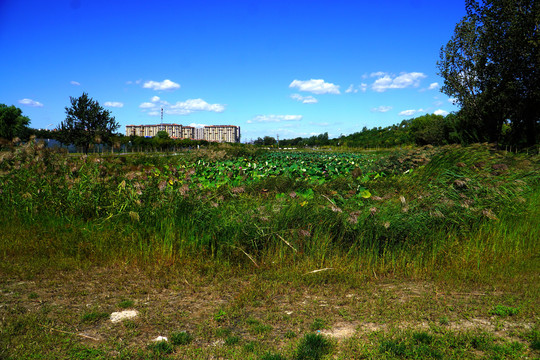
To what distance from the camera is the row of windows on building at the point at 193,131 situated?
11725cm

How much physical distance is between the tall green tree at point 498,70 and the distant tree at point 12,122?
4675 cm

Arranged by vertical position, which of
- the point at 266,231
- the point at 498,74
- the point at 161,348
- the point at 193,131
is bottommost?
the point at 161,348

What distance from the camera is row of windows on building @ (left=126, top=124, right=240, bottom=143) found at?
11725 cm

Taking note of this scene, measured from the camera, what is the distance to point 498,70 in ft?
51.9

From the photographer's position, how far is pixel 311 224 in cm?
436

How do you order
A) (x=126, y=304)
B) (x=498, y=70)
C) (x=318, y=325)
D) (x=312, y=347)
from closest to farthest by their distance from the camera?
(x=312, y=347), (x=318, y=325), (x=126, y=304), (x=498, y=70)

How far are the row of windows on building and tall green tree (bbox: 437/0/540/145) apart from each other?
99992mm

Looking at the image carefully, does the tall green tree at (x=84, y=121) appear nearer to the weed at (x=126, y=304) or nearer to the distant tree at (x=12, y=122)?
the distant tree at (x=12, y=122)

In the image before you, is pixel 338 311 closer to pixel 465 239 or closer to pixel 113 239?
pixel 465 239

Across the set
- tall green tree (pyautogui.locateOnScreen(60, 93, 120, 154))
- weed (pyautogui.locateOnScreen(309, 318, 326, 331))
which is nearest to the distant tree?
tall green tree (pyautogui.locateOnScreen(60, 93, 120, 154))

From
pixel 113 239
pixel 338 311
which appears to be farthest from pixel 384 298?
pixel 113 239

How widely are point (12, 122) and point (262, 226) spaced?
189 ft

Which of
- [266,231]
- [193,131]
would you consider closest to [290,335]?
[266,231]

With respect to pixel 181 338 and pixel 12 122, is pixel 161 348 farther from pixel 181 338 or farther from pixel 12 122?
pixel 12 122
